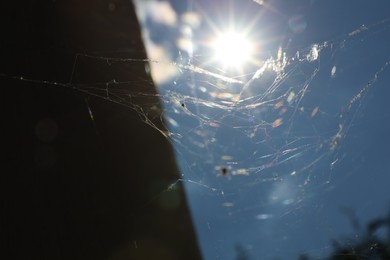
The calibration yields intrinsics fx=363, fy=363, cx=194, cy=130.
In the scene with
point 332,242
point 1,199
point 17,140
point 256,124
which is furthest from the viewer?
point 332,242

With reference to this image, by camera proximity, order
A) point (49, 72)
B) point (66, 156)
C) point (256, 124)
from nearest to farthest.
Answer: point (66, 156) < point (49, 72) < point (256, 124)

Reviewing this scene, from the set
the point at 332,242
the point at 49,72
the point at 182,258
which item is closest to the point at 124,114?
the point at 49,72

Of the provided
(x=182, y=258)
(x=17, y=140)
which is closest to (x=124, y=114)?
(x=17, y=140)

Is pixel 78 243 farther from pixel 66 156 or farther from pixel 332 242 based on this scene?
pixel 332 242

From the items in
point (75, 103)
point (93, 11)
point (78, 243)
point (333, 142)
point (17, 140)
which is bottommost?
point (78, 243)

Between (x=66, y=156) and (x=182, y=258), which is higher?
(x=66, y=156)

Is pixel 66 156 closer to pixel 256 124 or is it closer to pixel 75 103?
pixel 75 103

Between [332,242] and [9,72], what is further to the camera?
[332,242]
